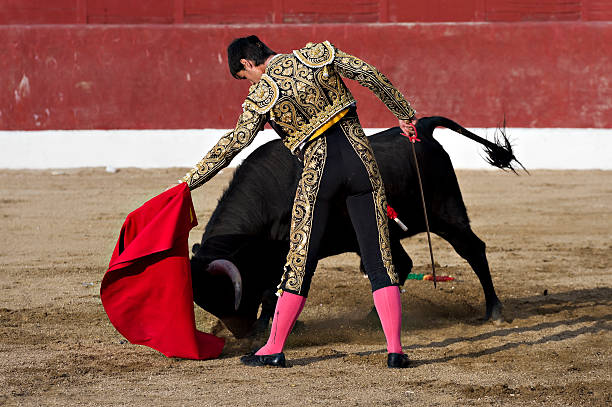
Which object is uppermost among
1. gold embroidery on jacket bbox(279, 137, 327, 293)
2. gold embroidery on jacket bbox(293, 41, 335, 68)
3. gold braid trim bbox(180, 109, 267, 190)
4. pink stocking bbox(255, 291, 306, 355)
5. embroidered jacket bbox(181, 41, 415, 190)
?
gold embroidery on jacket bbox(293, 41, 335, 68)

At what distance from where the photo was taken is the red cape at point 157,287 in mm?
3793

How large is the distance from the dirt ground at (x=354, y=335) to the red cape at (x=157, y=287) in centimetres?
11

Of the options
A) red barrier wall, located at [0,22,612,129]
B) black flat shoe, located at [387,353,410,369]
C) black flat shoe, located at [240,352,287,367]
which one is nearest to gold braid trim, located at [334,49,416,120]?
black flat shoe, located at [387,353,410,369]

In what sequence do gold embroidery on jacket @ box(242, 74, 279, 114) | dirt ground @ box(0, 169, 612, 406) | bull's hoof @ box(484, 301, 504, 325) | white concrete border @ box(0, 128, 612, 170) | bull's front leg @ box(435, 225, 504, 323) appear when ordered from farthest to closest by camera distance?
white concrete border @ box(0, 128, 612, 170)
bull's front leg @ box(435, 225, 504, 323)
bull's hoof @ box(484, 301, 504, 325)
gold embroidery on jacket @ box(242, 74, 279, 114)
dirt ground @ box(0, 169, 612, 406)

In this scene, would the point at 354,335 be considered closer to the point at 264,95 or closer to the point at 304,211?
the point at 304,211

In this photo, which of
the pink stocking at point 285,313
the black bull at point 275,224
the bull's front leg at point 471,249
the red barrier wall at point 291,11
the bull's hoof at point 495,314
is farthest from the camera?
the red barrier wall at point 291,11

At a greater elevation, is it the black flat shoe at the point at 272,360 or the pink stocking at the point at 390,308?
the pink stocking at the point at 390,308

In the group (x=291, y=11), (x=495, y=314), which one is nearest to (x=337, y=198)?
(x=495, y=314)

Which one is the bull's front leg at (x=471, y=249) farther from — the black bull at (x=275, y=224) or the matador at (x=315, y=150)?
the matador at (x=315, y=150)

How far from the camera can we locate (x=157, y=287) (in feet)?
12.6

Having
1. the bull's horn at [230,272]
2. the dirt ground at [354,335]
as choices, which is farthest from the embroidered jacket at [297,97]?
the dirt ground at [354,335]

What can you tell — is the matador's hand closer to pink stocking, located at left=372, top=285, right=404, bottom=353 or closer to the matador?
the matador

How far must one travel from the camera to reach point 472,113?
11109mm

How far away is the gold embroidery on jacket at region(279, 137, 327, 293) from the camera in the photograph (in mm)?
3582
